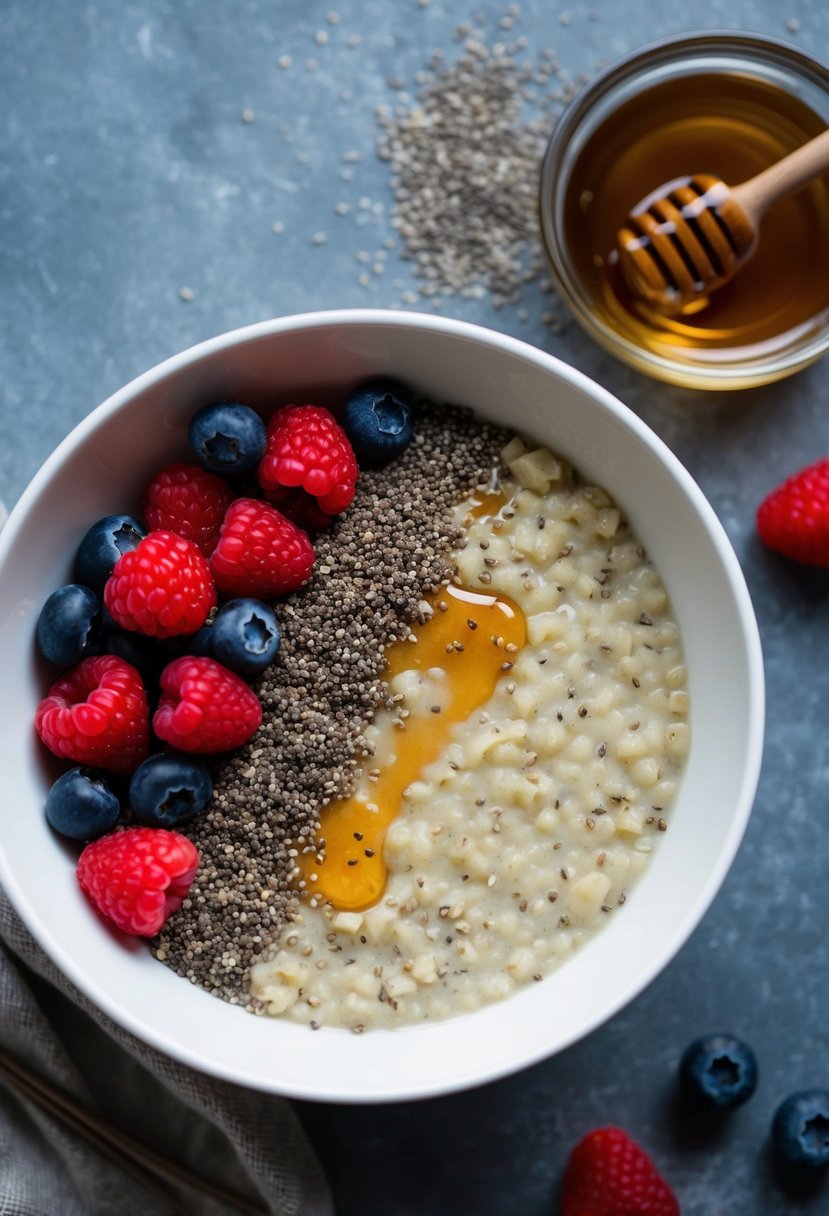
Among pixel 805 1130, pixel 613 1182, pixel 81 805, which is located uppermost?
pixel 81 805

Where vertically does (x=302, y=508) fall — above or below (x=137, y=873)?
above

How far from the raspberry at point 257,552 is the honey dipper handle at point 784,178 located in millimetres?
765

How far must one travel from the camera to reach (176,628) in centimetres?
134

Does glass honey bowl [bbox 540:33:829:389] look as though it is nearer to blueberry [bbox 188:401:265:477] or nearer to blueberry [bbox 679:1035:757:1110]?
blueberry [bbox 188:401:265:477]

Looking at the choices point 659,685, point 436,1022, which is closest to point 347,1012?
point 436,1022

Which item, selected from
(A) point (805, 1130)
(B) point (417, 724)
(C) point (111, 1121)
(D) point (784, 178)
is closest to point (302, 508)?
(B) point (417, 724)

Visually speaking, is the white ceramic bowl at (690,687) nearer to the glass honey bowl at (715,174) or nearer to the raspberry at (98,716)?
the raspberry at (98,716)

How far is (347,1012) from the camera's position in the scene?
4.67 feet

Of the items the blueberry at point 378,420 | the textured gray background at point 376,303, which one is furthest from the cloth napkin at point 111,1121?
the blueberry at point 378,420

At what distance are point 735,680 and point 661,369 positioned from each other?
475mm

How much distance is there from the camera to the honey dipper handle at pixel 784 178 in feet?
5.06

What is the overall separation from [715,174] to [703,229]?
0.58ft

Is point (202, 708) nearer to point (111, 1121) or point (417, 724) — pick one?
point (417, 724)

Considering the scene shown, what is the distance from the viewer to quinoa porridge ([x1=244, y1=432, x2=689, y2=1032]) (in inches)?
56.4
